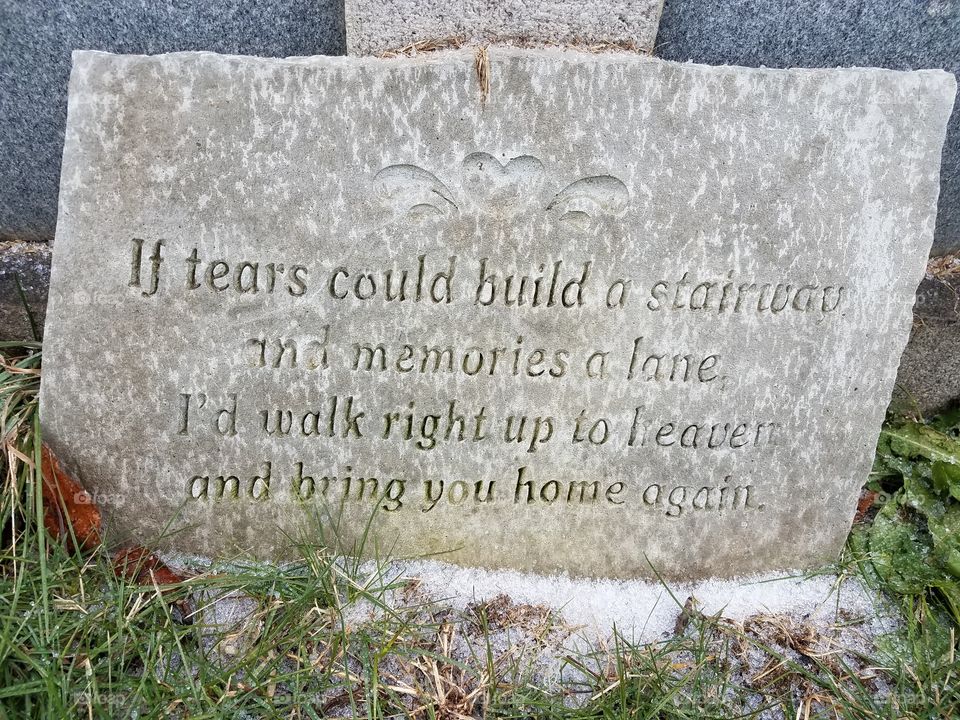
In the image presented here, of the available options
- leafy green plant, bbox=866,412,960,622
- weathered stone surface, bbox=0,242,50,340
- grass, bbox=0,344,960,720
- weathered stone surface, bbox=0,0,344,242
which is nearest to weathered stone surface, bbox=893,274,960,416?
leafy green plant, bbox=866,412,960,622

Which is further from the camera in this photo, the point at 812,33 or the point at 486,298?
the point at 812,33

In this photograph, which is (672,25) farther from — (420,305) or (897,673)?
(897,673)

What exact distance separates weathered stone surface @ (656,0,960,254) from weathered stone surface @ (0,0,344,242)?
3.45ft

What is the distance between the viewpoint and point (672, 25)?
85.7 inches

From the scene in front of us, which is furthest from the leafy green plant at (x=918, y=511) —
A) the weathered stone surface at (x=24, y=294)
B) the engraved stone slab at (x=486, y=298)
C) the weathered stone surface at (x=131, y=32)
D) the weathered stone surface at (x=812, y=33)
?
the weathered stone surface at (x=24, y=294)

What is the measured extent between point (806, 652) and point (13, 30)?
9.42ft

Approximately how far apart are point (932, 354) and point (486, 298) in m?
1.79

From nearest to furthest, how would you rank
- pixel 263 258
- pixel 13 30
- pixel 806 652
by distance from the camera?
pixel 263 258 < pixel 806 652 < pixel 13 30

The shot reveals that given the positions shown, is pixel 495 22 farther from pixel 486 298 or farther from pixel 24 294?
pixel 24 294

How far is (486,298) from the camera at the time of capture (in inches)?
72.3

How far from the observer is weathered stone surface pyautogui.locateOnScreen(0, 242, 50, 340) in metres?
2.33

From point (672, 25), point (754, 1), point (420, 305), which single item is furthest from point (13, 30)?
point (754, 1)

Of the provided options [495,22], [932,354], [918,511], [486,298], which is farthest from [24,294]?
[932,354]

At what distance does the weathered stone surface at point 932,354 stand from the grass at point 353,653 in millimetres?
892
